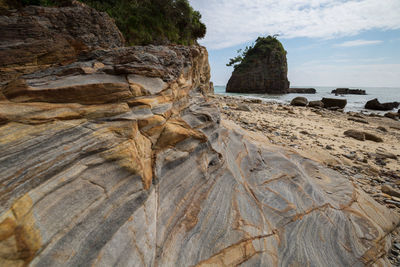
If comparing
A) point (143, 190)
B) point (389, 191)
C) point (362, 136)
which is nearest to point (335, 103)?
point (362, 136)

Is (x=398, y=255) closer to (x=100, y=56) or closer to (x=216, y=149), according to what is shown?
(x=216, y=149)

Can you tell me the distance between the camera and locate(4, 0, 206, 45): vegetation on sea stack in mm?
12398

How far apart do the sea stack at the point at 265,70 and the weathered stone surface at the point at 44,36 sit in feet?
180

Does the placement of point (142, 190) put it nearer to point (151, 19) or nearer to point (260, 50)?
point (151, 19)

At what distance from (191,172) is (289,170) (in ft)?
7.56

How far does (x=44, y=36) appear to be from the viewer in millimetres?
3330

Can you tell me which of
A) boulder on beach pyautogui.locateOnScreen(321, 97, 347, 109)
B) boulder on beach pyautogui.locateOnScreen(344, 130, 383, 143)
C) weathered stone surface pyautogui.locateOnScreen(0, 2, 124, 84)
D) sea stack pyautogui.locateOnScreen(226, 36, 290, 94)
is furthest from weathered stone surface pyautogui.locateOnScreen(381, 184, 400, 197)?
sea stack pyautogui.locateOnScreen(226, 36, 290, 94)

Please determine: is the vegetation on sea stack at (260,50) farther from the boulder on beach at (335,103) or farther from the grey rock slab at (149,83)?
the grey rock slab at (149,83)

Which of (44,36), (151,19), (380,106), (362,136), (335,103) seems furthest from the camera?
(380,106)

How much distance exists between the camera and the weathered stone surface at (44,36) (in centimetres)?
301

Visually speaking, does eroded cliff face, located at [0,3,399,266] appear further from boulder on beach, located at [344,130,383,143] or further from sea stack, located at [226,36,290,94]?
sea stack, located at [226,36,290,94]

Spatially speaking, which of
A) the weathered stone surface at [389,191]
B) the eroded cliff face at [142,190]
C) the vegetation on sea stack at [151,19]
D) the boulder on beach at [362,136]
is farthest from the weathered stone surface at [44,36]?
the boulder on beach at [362,136]

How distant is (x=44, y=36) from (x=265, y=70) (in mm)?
57769

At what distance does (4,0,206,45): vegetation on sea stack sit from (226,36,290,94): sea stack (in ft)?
127
